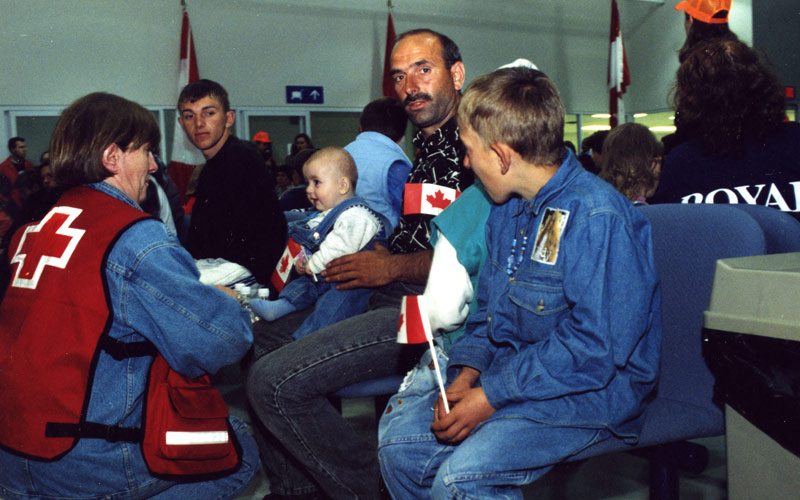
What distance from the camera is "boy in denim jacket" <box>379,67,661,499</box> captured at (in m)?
1.29

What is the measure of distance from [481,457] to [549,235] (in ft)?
1.51

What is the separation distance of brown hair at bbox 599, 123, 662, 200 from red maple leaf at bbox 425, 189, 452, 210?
4.43 feet

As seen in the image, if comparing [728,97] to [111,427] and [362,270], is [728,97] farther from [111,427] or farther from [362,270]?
[111,427]

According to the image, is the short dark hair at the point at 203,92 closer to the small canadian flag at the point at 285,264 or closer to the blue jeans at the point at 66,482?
the small canadian flag at the point at 285,264

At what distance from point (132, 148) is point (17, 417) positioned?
60 centimetres

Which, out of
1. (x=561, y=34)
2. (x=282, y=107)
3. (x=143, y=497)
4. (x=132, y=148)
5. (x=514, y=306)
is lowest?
(x=143, y=497)

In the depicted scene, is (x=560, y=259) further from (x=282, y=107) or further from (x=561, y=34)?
(x=561, y=34)

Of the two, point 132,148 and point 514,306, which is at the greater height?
point 132,148

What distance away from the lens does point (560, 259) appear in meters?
1.36

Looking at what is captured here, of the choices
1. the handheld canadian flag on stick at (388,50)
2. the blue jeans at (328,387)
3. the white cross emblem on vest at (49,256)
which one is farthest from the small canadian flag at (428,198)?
the handheld canadian flag on stick at (388,50)

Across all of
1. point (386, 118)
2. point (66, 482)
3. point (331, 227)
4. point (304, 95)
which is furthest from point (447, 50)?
point (304, 95)

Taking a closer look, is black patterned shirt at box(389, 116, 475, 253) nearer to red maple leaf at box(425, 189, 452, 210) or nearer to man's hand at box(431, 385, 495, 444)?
red maple leaf at box(425, 189, 452, 210)

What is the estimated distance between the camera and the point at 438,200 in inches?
77.4

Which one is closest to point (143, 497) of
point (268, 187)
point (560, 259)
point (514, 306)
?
point (514, 306)
